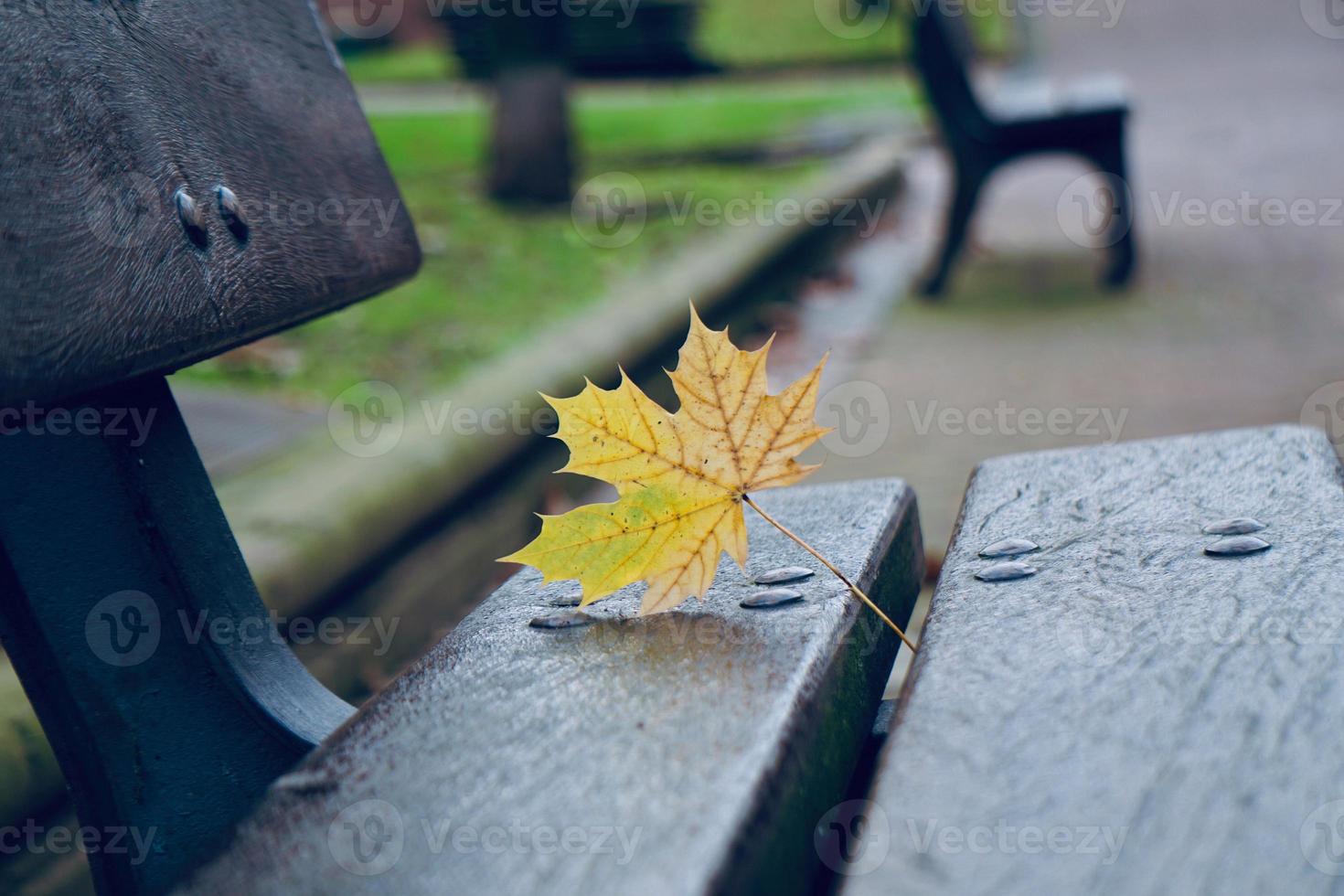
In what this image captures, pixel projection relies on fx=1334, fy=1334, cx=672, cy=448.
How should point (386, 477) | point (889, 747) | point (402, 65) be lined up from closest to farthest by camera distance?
1. point (889, 747)
2. point (386, 477)
3. point (402, 65)

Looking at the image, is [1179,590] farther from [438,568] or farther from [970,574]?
[438,568]

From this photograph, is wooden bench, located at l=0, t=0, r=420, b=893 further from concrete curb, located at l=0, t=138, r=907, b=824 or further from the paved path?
the paved path

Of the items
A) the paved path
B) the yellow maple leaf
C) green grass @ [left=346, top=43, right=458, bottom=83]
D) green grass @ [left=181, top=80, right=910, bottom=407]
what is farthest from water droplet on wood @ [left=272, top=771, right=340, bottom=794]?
green grass @ [left=346, top=43, right=458, bottom=83]

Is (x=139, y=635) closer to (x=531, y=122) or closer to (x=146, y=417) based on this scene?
(x=146, y=417)

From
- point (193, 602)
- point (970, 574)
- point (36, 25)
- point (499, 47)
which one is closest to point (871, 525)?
point (970, 574)

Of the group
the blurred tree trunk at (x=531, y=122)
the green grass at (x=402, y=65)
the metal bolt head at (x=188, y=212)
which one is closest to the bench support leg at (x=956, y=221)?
the blurred tree trunk at (x=531, y=122)

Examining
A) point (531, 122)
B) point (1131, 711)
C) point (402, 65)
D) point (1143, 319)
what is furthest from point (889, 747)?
point (402, 65)

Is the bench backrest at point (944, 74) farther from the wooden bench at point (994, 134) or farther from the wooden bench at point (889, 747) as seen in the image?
the wooden bench at point (889, 747)
